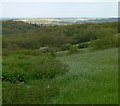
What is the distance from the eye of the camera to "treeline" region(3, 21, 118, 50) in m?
32.9

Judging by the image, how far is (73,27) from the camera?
51.2m

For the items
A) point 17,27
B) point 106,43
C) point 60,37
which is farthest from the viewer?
point 60,37

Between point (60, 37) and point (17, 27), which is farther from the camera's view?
point (60, 37)

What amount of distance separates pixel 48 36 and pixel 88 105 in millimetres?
38958

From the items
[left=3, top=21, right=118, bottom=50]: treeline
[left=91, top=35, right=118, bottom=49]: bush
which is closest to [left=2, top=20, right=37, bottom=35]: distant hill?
[left=3, top=21, right=118, bottom=50]: treeline

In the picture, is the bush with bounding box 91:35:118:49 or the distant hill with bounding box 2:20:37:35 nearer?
the bush with bounding box 91:35:118:49

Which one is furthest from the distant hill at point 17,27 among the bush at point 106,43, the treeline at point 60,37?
the bush at point 106,43

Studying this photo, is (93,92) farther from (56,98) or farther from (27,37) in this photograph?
(27,37)

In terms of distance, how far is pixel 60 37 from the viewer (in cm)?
4484

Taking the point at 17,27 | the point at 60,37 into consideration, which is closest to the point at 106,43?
the point at 60,37

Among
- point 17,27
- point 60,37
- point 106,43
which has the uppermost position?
point 17,27

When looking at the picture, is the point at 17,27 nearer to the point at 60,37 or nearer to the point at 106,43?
the point at 60,37

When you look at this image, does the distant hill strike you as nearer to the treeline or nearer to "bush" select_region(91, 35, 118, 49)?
the treeline

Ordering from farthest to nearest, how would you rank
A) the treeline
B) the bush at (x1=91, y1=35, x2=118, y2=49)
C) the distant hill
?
the distant hill → the treeline → the bush at (x1=91, y1=35, x2=118, y2=49)
